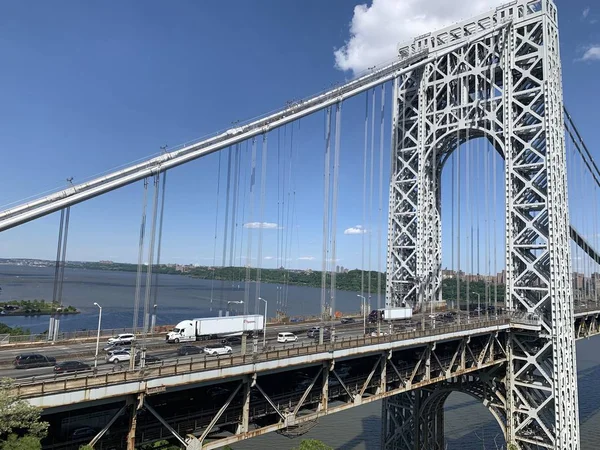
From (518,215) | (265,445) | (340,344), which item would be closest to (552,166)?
(518,215)

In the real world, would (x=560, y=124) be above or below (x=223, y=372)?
above

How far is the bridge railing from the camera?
41.8 ft

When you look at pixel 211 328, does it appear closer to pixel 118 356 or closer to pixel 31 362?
pixel 118 356

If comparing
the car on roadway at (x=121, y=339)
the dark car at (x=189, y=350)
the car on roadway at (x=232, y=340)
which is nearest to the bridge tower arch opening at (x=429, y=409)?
the car on roadway at (x=232, y=340)

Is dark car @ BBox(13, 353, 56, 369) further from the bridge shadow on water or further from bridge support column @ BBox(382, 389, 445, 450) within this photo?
the bridge shadow on water

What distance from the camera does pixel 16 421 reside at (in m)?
11.3

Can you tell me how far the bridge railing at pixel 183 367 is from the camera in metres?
12.8

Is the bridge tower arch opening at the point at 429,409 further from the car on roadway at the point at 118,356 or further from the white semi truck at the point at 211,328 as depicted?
the car on roadway at the point at 118,356

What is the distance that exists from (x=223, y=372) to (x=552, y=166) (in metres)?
28.0

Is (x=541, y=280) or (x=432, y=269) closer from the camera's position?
(x=541, y=280)

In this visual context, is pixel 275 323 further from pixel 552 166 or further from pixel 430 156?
pixel 552 166

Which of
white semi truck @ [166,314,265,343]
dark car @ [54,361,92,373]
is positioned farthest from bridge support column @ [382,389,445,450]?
dark car @ [54,361,92,373]

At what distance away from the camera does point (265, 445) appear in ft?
134

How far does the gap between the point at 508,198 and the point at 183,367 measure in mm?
27694
